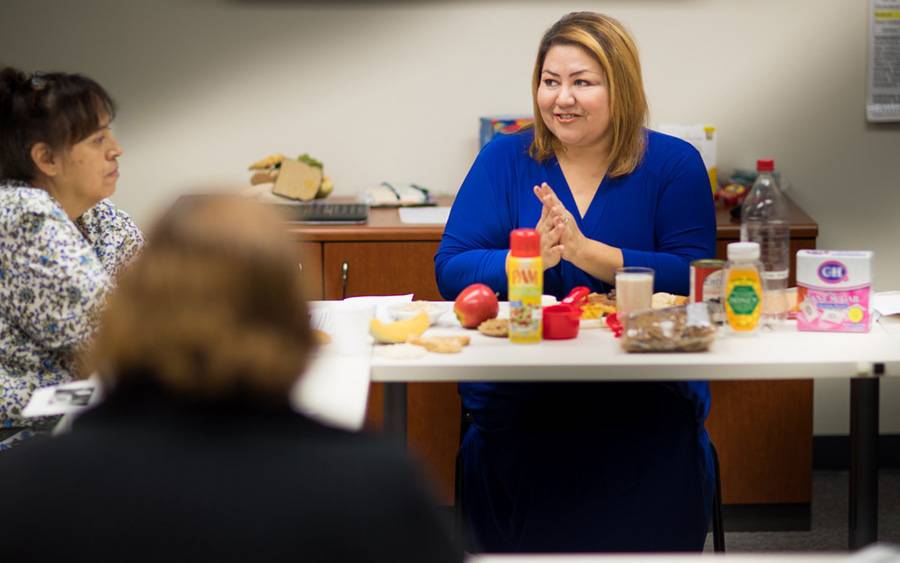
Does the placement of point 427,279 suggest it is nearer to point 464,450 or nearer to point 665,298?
point 464,450

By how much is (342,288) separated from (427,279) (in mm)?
250

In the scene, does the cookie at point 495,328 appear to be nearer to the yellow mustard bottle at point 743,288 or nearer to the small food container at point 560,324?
the small food container at point 560,324

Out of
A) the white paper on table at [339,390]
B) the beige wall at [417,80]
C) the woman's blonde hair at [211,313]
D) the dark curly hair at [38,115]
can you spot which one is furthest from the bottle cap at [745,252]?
the beige wall at [417,80]

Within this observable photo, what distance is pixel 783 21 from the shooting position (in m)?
3.92

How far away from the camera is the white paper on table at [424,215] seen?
3.59 metres

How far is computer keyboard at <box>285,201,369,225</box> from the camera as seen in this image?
3.57m

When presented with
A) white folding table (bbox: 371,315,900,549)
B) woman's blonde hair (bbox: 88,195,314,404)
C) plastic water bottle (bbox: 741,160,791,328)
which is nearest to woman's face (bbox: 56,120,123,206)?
white folding table (bbox: 371,315,900,549)

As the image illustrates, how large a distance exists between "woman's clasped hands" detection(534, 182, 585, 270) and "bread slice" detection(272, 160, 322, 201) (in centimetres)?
140

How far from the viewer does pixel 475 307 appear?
7.85 feet

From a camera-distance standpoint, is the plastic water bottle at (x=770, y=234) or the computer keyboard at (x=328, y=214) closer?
the plastic water bottle at (x=770, y=234)

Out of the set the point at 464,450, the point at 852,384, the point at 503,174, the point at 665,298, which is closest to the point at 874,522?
the point at 852,384

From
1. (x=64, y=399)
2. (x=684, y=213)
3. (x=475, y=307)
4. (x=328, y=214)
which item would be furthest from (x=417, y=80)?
(x=64, y=399)

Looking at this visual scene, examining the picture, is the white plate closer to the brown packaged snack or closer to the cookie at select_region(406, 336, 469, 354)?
the cookie at select_region(406, 336, 469, 354)

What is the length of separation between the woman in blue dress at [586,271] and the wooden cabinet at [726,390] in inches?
29.3
